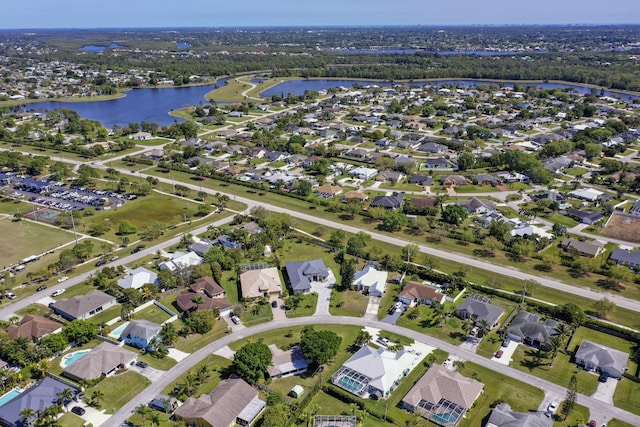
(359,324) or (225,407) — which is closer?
(225,407)

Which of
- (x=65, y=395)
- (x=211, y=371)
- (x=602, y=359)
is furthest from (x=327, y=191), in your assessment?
(x=65, y=395)

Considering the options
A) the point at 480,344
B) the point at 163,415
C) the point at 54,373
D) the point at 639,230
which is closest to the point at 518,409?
the point at 480,344

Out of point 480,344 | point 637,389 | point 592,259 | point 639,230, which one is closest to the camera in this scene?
point 637,389

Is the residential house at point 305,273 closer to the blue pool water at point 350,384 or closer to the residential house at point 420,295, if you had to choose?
the residential house at point 420,295

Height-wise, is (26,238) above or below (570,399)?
below

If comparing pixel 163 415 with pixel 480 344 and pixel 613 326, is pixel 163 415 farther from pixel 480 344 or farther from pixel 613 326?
pixel 613 326

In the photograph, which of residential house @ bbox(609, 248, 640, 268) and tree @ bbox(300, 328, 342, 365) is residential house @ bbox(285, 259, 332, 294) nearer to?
tree @ bbox(300, 328, 342, 365)

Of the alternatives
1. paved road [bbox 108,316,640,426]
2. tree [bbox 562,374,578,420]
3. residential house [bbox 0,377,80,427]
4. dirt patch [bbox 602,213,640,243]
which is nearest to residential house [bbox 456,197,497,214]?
dirt patch [bbox 602,213,640,243]

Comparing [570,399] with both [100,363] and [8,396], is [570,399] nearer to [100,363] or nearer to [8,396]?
[100,363]
